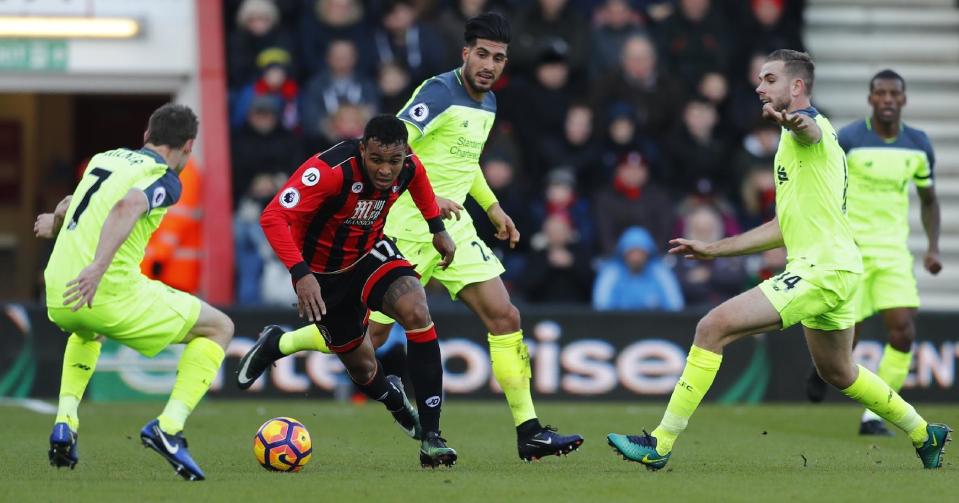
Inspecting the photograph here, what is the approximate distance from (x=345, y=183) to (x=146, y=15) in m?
8.41

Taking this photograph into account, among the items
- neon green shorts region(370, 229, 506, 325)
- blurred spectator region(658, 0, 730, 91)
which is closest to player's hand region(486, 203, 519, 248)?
neon green shorts region(370, 229, 506, 325)

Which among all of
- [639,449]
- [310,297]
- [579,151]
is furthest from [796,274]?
[579,151]

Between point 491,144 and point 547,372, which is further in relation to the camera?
point 491,144

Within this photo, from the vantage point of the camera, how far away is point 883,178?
11172 millimetres

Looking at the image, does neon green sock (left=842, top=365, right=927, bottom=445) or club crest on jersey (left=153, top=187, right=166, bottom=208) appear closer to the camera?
club crest on jersey (left=153, top=187, right=166, bottom=208)

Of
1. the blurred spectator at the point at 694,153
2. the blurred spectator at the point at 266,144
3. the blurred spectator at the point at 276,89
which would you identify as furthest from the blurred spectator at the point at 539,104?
the blurred spectator at the point at 266,144

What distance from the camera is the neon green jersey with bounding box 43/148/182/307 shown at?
790 cm

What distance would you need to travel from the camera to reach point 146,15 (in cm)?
1596

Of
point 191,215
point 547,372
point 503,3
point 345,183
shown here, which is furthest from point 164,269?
point 345,183

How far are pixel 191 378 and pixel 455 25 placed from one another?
8535 mm

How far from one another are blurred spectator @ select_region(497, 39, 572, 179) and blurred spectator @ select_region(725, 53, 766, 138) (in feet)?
5.88

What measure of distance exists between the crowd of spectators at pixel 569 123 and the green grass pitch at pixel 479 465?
2.46 metres

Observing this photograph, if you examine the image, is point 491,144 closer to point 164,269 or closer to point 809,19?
point 164,269

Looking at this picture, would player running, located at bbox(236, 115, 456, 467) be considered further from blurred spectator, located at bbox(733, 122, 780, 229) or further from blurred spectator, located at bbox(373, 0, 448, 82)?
blurred spectator, located at bbox(733, 122, 780, 229)
